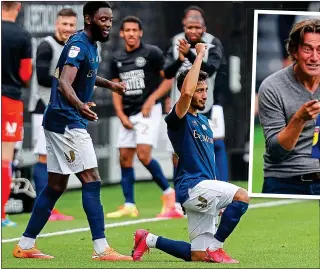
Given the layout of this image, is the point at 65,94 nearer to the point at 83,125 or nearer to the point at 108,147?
the point at 83,125

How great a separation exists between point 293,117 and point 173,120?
0.97 m

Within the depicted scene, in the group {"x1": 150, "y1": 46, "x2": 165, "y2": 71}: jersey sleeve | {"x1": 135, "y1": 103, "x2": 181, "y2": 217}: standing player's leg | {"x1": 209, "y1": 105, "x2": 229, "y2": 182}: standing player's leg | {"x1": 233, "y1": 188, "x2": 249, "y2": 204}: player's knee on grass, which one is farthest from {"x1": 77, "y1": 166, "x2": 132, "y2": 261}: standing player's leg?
{"x1": 150, "y1": 46, "x2": 165, "y2": 71}: jersey sleeve

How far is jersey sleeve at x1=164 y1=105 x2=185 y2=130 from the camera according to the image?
8141 mm

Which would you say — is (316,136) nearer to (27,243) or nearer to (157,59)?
(27,243)

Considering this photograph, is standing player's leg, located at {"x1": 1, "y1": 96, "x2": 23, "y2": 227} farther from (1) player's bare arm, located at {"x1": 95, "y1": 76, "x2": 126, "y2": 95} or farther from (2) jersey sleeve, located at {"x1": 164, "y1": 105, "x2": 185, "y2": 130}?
(2) jersey sleeve, located at {"x1": 164, "y1": 105, "x2": 185, "y2": 130}

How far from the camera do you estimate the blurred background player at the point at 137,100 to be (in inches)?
501

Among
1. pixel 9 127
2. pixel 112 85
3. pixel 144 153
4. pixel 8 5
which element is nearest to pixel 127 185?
pixel 144 153

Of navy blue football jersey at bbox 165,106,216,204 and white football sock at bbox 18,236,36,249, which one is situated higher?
navy blue football jersey at bbox 165,106,216,204

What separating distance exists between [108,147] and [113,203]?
1.65m

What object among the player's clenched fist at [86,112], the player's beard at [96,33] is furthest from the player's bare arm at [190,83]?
the player's beard at [96,33]

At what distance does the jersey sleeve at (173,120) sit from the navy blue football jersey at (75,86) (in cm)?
71

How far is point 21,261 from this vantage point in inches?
335

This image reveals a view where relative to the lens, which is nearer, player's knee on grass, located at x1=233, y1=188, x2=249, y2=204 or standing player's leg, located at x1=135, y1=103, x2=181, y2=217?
player's knee on grass, located at x1=233, y1=188, x2=249, y2=204

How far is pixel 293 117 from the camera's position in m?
7.54
